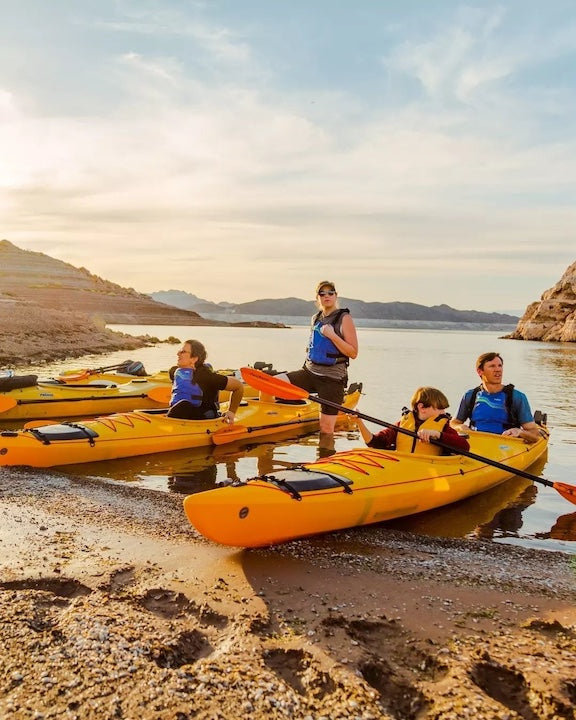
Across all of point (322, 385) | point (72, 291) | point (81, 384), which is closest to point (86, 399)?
point (81, 384)

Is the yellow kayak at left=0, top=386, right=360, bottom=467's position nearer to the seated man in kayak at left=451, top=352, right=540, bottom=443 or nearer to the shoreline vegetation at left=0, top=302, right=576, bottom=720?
the shoreline vegetation at left=0, top=302, right=576, bottom=720

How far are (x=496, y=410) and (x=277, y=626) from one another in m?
4.72

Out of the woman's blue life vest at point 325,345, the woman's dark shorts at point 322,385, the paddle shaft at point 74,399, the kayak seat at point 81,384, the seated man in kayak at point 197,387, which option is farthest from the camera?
the kayak seat at point 81,384

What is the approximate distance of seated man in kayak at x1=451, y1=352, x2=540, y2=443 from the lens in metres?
6.92

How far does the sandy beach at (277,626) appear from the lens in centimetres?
256

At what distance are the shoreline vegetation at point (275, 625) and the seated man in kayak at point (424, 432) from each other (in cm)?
100

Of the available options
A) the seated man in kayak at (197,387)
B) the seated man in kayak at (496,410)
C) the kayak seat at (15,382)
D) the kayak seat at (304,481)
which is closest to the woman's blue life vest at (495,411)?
the seated man in kayak at (496,410)

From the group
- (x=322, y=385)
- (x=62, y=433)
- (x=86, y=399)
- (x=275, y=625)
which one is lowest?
(x=275, y=625)

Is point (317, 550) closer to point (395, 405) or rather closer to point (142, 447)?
point (142, 447)

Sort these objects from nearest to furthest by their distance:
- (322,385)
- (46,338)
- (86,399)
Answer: (322,385) → (86,399) → (46,338)

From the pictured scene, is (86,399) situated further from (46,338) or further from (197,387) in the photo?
(46,338)

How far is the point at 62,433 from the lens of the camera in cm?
706

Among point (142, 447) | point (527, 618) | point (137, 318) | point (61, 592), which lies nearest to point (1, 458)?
point (142, 447)

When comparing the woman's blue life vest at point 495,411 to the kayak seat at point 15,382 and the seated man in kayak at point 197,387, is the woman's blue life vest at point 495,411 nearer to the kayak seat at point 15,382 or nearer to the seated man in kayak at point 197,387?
the seated man in kayak at point 197,387
